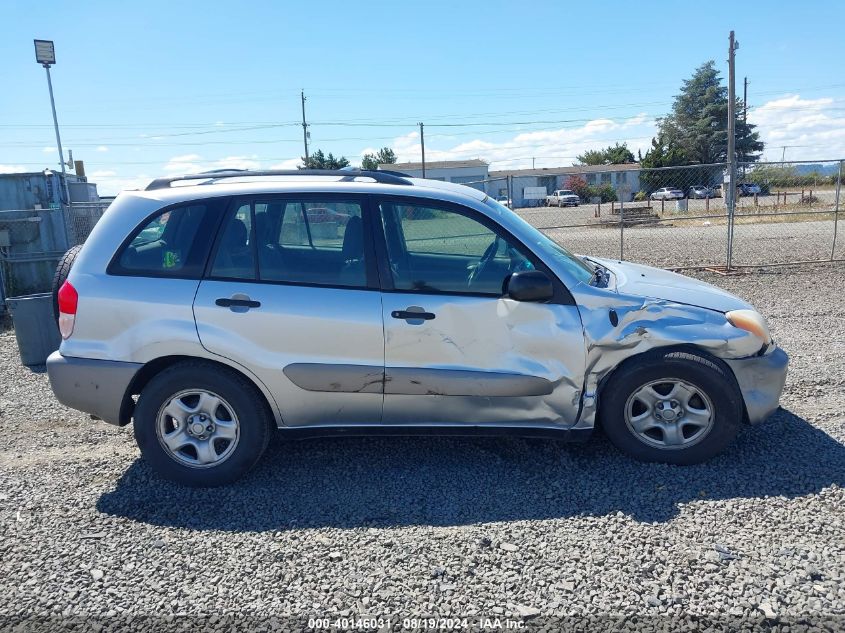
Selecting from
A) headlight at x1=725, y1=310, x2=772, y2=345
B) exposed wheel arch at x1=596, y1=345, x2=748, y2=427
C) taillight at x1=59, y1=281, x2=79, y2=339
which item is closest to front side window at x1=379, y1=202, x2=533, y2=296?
exposed wheel arch at x1=596, y1=345, x2=748, y2=427

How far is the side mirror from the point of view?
3.85 m

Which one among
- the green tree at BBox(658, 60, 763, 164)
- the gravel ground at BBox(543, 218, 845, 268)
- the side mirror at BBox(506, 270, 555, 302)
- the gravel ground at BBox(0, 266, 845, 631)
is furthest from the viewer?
the green tree at BBox(658, 60, 763, 164)

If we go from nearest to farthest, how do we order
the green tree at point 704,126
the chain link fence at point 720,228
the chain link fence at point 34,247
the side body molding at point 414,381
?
the side body molding at point 414,381, the chain link fence at point 34,247, the chain link fence at point 720,228, the green tree at point 704,126

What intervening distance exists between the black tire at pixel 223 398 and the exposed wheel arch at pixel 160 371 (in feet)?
0.08

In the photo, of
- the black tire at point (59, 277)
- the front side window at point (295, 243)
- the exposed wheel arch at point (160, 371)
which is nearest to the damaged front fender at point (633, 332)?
the front side window at point (295, 243)

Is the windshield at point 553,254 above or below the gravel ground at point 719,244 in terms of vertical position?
above

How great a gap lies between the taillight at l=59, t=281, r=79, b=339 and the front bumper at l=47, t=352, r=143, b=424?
169 mm

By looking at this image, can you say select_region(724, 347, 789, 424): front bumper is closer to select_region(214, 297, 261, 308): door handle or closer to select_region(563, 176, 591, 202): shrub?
select_region(214, 297, 261, 308): door handle

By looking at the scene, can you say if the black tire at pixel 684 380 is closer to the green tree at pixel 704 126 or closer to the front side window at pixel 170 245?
the front side window at pixel 170 245

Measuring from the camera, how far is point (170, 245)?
4.06 metres

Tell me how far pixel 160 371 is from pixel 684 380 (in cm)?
313

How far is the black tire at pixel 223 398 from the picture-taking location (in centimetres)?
396

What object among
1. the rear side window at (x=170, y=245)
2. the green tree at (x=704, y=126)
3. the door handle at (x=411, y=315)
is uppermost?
the green tree at (x=704, y=126)

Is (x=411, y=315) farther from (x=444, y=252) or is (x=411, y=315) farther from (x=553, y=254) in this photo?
(x=553, y=254)
